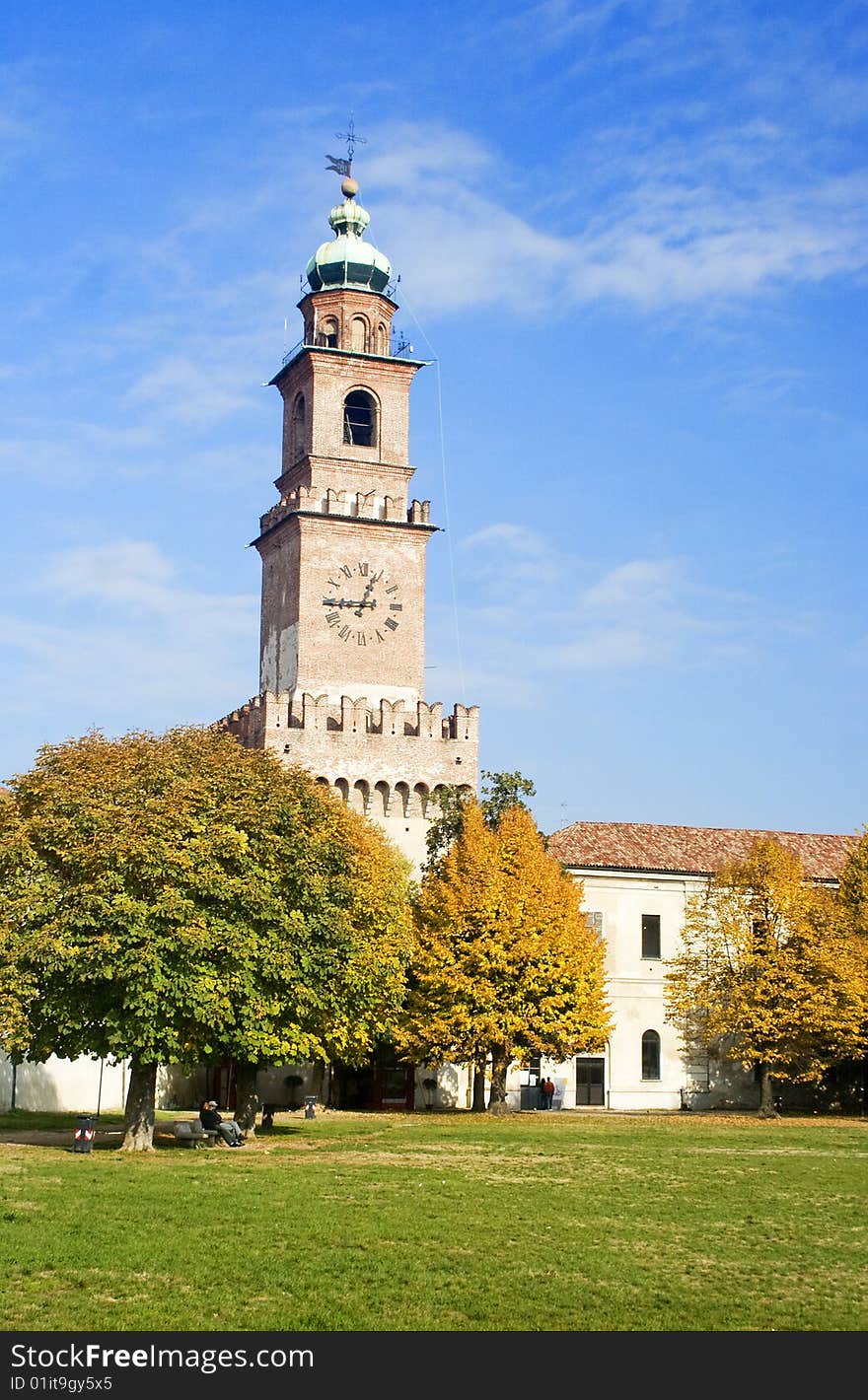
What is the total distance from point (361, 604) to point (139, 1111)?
33792 millimetres

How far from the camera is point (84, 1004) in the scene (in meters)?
30.6

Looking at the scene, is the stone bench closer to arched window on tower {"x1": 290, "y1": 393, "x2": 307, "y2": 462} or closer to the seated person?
the seated person

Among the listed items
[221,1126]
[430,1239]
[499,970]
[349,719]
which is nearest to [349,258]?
[349,719]

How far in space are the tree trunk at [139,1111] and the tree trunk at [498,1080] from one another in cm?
1850

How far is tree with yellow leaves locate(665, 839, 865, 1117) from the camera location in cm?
5125

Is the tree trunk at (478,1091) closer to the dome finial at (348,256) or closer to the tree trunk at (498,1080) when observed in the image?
the tree trunk at (498,1080)

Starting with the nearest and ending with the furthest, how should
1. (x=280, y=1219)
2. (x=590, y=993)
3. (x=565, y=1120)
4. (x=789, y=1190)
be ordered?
1. (x=280, y=1219)
2. (x=789, y=1190)
3. (x=565, y=1120)
4. (x=590, y=993)

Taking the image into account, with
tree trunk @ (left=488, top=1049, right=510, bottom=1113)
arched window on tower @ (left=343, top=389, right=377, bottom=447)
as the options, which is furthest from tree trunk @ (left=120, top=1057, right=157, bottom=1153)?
arched window on tower @ (left=343, top=389, right=377, bottom=447)

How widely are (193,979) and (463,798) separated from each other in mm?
28840

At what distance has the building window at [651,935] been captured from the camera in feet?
197

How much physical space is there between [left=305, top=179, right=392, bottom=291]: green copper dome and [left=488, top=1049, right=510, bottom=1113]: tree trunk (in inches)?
1376

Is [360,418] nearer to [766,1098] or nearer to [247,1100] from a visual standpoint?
[766,1098]

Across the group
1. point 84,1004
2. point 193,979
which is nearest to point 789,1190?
point 193,979

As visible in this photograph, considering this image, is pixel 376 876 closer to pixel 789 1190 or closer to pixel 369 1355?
pixel 789 1190
